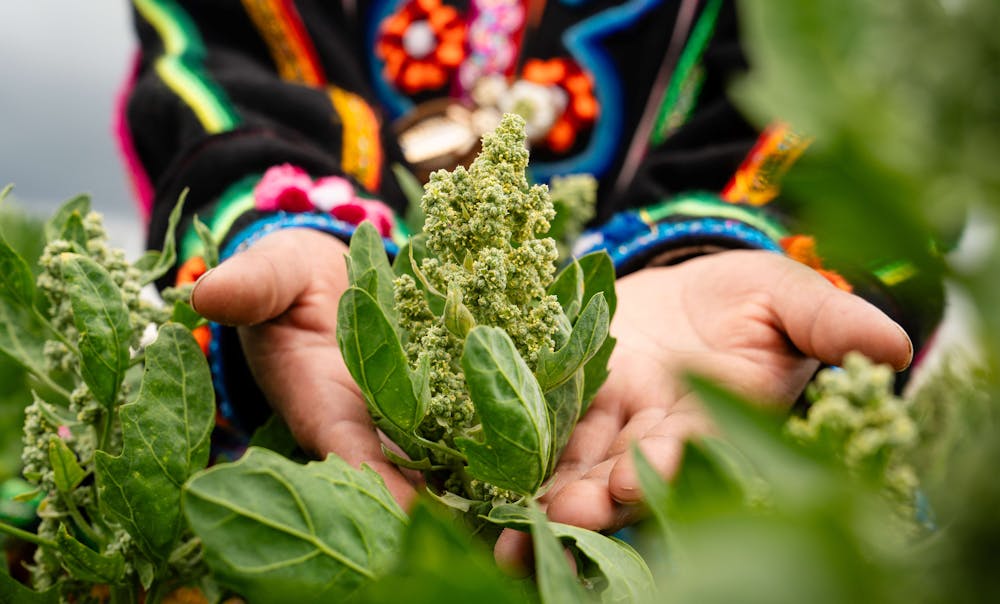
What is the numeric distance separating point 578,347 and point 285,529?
0.17 meters

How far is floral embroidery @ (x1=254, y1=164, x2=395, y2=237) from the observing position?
824mm

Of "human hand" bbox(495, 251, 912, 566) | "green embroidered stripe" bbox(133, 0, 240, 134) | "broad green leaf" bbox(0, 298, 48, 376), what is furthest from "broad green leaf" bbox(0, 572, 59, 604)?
"green embroidered stripe" bbox(133, 0, 240, 134)

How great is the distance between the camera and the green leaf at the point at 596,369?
490 mm

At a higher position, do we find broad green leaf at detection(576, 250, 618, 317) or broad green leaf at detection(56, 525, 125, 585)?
broad green leaf at detection(576, 250, 618, 317)

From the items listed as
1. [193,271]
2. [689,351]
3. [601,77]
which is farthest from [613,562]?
[601,77]

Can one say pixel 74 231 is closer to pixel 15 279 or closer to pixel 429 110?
pixel 15 279

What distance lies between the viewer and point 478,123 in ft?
4.46

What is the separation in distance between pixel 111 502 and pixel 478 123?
1040 millimetres

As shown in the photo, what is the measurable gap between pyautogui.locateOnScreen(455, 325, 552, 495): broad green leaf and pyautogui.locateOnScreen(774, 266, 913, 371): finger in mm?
257

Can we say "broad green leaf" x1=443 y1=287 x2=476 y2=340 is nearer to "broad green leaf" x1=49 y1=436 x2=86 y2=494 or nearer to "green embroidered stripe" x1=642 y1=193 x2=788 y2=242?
"broad green leaf" x1=49 y1=436 x2=86 y2=494

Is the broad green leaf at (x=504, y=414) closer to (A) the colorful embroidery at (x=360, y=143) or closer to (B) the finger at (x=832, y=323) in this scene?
(B) the finger at (x=832, y=323)

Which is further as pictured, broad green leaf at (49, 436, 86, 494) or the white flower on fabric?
the white flower on fabric

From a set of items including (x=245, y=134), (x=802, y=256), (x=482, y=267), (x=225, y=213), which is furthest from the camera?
(x=245, y=134)

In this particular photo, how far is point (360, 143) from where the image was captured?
1.19m
